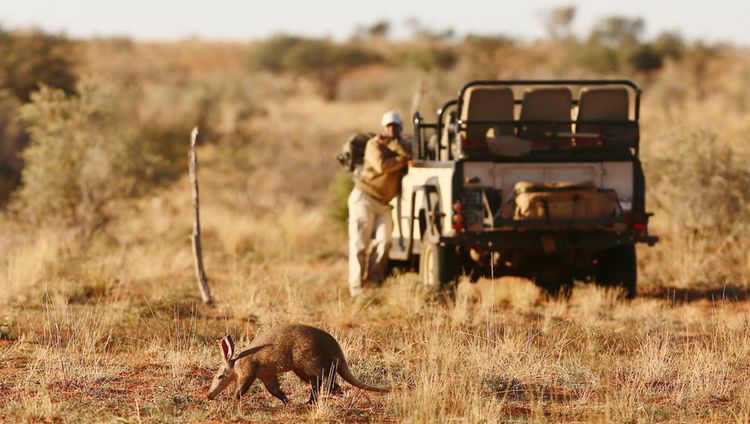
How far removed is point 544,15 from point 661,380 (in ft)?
183

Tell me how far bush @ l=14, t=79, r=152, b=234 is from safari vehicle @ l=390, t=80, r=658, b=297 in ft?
20.3

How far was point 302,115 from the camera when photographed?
40.3 meters

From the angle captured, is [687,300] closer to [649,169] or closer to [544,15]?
[649,169]

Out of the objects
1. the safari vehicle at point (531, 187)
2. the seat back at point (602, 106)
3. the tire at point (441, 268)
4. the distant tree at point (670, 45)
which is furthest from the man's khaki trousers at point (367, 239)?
the distant tree at point (670, 45)

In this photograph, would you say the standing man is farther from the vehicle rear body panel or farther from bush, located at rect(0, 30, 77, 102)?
bush, located at rect(0, 30, 77, 102)

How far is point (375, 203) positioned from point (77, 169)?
604cm

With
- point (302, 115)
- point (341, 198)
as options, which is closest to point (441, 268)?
point (341, 198)

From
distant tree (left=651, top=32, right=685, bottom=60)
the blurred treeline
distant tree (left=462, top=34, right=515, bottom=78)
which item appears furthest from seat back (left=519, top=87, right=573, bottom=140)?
distant tree (left=651, top=32, right=685, bottom=60)

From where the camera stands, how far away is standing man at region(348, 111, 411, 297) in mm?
12359

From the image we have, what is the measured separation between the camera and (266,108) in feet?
135

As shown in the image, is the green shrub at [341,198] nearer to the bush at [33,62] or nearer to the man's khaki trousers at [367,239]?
the man's khaki trousers at [367,239]

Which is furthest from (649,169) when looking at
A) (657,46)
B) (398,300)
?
(657,46)

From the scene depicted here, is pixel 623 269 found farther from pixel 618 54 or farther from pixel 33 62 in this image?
pixel 618 54

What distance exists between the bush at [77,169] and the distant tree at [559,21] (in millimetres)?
46412
